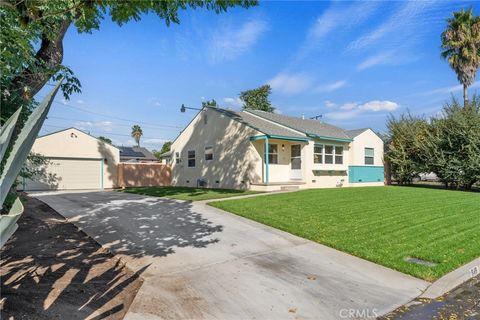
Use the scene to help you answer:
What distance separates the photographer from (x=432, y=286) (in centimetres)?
443

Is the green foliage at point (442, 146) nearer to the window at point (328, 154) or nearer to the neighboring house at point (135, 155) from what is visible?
the window at point (328, 154)

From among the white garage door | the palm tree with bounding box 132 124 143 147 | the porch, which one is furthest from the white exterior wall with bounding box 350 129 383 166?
the palm tree with bounding box 132 124 143 147

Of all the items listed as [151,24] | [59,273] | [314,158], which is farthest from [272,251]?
[314,158]

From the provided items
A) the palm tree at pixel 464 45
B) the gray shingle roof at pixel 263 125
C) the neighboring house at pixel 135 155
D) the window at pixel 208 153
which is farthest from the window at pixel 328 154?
the neighboring house at pixel 135 155

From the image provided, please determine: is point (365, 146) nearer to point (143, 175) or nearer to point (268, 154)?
point (268, 154)

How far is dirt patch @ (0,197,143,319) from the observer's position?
11.1ft

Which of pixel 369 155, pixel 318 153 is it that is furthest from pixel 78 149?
pixel 369 155

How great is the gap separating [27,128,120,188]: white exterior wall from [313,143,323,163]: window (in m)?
15.0

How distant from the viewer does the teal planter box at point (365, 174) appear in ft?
66.9

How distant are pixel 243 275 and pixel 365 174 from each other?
18667 millimetres

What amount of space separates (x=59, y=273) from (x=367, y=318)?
14.1ft

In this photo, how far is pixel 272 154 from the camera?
56.5 feet

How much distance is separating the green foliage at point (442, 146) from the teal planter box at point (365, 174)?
1353mm

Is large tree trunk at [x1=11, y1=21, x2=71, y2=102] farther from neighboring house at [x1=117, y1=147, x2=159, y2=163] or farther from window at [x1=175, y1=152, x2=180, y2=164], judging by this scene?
neighboring house at [x1=117, y1=147, x2=159, y2=163]
